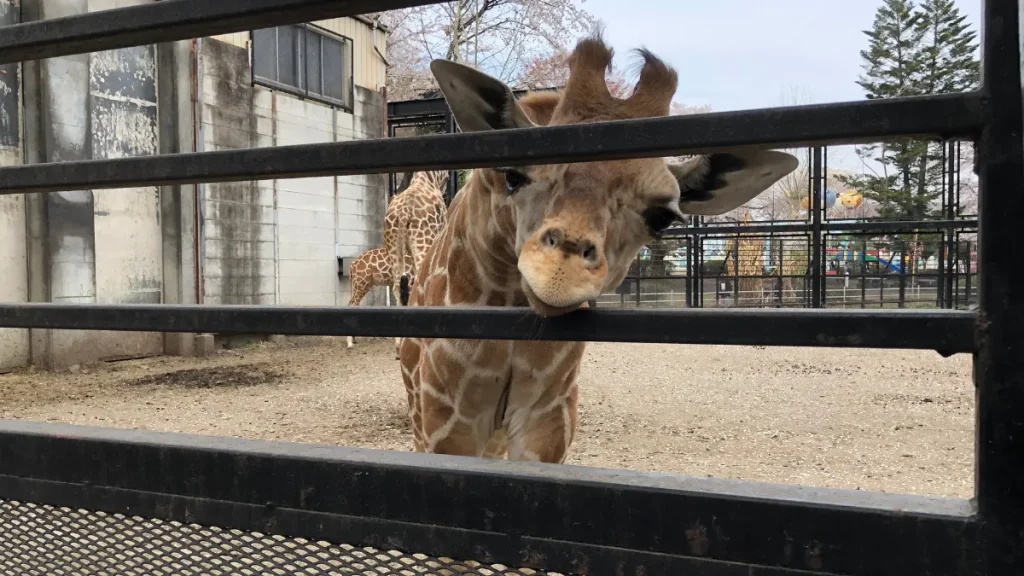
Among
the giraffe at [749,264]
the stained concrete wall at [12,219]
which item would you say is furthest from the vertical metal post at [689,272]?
the stained concrete wall at [12,219]

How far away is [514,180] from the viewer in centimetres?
205

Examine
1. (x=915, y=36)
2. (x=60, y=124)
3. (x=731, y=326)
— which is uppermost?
(x=915, y=36)

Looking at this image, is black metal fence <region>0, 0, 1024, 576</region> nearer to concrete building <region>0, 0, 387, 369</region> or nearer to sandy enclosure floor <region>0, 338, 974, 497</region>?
sandy enclosure floor <region>0, 338, 974, 497</region>

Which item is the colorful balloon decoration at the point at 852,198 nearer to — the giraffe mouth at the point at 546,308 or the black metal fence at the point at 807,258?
the black metal fence at the point at 807,258

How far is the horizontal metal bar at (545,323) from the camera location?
91cm

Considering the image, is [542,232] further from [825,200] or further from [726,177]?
[825,200]

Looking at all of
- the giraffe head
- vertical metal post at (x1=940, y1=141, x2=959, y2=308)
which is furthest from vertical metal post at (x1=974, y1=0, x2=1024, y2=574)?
vertical metal post at (x1=940, y1=141, x2=959, y2=308)

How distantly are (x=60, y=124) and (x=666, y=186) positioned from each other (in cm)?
792

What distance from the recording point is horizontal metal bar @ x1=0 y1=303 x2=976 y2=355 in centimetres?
91

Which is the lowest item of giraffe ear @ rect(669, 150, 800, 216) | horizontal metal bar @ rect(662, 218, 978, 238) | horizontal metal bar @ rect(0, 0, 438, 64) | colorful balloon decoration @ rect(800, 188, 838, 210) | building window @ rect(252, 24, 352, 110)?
giraffe ear @ rect(669, 150, 800, 216)

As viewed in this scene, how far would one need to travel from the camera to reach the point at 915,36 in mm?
18547

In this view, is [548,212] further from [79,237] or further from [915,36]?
[915,36]

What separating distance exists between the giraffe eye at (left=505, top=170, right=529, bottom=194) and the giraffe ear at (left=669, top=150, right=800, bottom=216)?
45 cm

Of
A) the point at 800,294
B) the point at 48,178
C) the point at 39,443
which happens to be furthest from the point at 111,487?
the point at 800,294
